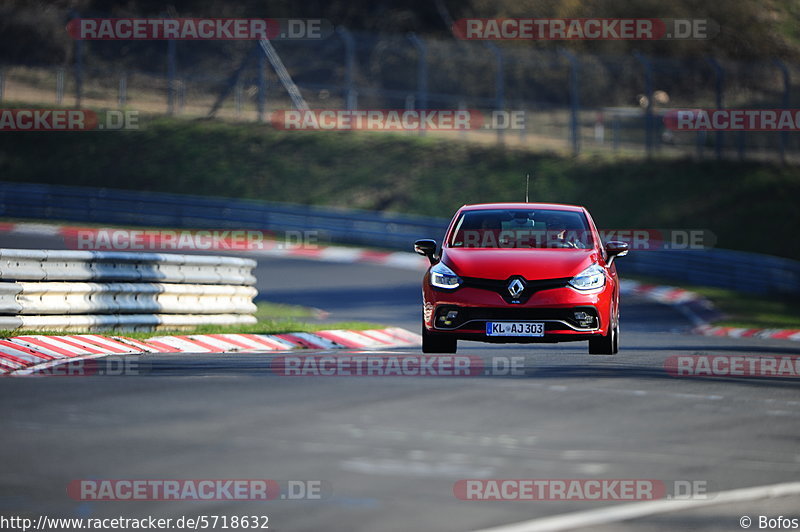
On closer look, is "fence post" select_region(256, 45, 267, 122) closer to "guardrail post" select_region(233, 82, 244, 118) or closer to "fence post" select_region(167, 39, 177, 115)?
"guardrail post" select_region(233, 82, 244, 118)

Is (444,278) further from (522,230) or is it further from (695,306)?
(695,306)

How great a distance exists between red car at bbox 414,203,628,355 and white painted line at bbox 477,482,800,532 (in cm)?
478

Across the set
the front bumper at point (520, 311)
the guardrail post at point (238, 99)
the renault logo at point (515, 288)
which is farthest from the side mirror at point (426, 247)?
the guardrail post at point (238, 99)

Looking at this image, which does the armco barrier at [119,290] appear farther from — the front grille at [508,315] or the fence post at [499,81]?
the fence post at [499,81]

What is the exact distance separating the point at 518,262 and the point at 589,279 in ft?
2.33

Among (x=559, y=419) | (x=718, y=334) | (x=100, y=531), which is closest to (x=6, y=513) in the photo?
(x=100, y=531)

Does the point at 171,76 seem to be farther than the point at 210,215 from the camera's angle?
Yes

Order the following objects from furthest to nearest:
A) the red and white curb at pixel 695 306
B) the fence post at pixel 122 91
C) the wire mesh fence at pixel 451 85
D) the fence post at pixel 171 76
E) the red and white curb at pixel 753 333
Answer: the fence post at pixel 122 91, the fence post at pixel 171 76, the wire mesh fence at pixel 451 85, the red and white curb at pixel 695 306, the red and white curb at pixel 753 333

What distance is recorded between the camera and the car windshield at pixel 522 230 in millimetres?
13859

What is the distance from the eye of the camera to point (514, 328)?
12695mm

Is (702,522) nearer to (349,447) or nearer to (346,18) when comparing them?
(349,447)

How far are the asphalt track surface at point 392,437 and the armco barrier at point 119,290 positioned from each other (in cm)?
191

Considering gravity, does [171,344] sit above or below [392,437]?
above

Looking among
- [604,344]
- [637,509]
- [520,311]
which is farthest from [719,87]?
[637,509]
